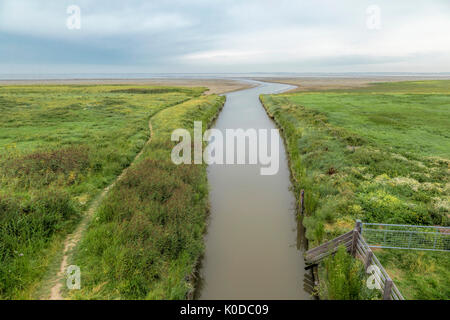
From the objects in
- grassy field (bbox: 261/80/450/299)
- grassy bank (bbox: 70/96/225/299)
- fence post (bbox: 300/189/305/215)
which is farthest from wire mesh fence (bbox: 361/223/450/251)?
grassy bank (bbox: 70/96/225/299)

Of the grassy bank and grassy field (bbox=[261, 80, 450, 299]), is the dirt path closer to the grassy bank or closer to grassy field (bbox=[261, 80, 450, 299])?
the grassy bank

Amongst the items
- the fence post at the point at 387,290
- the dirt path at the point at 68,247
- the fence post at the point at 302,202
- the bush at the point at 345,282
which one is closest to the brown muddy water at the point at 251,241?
the fence post at the point at 302,202

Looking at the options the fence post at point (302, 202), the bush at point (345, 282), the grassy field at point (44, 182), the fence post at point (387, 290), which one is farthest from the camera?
the fence post at point (302, 202)

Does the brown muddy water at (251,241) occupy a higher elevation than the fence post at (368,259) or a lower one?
lower

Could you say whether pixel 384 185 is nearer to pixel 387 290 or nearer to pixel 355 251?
pixel 355 251

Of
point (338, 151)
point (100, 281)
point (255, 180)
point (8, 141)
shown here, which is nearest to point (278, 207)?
point (255, 180)

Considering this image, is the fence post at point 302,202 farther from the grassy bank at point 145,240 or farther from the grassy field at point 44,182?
the grassy field at point 44,182

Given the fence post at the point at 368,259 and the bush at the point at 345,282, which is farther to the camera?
the fence post at the point at 368,259
